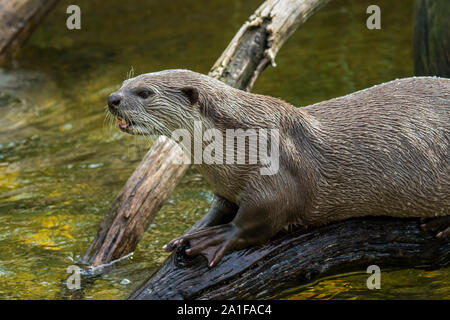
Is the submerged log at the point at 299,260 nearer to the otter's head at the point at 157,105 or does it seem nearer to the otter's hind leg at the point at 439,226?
the otter's hind leg at the point at 439,226

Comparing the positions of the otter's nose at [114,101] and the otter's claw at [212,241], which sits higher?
the otter's nose at [114,101]

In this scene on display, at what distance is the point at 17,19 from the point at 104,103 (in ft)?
3.44

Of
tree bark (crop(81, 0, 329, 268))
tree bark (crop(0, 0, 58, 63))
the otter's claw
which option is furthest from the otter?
tree bark (crop(0, 0, 58, 63))

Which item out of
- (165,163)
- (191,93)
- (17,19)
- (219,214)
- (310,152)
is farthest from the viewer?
(17,19)

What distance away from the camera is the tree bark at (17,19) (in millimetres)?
6234

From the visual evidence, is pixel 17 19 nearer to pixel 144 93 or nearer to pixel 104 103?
pixel 104 103

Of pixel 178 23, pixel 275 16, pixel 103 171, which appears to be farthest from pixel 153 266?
pixel 178 23

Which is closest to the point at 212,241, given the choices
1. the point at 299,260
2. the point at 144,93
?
the point at 299,260

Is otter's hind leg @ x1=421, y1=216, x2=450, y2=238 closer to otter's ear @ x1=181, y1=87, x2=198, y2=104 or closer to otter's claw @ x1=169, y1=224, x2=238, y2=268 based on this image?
otter's claw @ x1=169, y1=224, x2=238, y2=268

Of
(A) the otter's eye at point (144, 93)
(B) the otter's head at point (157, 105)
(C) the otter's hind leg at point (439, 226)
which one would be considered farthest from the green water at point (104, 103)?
(A) the otter's eye at point (144, 93)

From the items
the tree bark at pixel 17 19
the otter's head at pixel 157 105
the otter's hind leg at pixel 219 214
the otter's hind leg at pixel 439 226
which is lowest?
the otter's hind leg at pixel 439 226

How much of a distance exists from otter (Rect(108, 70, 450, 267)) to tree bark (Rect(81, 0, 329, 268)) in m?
0.71

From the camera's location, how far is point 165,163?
4129 mm

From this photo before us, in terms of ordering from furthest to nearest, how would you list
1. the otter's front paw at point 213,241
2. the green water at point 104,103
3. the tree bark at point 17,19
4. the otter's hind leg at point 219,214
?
the tree bark at point 17,19 < the green water at point 104,103 < the otter's hind leg at point 219,214 < the otter's front paw at point 213,241
